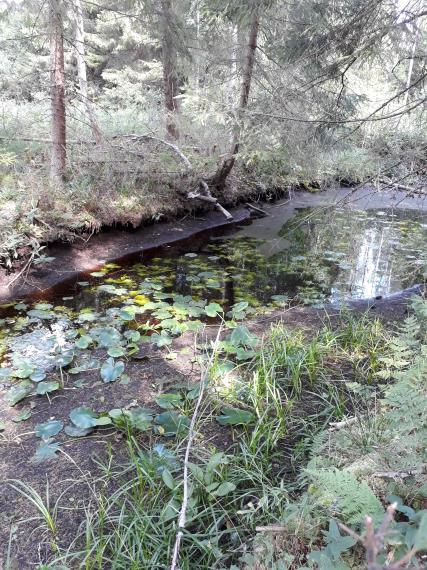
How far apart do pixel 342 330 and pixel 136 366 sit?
7.43ft

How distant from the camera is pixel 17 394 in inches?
128

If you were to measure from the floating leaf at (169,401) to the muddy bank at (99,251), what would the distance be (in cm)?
334

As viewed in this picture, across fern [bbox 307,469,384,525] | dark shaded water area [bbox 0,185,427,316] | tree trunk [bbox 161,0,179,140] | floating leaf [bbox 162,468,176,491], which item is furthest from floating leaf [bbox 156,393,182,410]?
tree trunk [bbox 161,0,179,140]

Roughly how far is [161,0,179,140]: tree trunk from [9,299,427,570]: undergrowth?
18.8 feet

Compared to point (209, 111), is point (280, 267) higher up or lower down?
lower down

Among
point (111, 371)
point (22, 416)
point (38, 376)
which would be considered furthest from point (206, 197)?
point (22, 416)

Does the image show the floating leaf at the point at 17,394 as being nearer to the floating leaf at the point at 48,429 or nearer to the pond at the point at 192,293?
the pond at the point at 192,293

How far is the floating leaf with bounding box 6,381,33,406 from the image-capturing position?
3.23 metres

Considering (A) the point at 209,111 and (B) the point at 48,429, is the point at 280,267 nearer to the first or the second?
(A) the point at 209,111

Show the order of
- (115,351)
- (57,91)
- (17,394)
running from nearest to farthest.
Answer: (17,394), (115,351), (57,91)

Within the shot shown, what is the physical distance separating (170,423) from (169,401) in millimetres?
244

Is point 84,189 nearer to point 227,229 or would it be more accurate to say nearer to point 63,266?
point 63,266

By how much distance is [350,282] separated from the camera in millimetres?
6926

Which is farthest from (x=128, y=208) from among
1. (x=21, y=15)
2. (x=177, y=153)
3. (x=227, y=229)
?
(x=21, y=15)
